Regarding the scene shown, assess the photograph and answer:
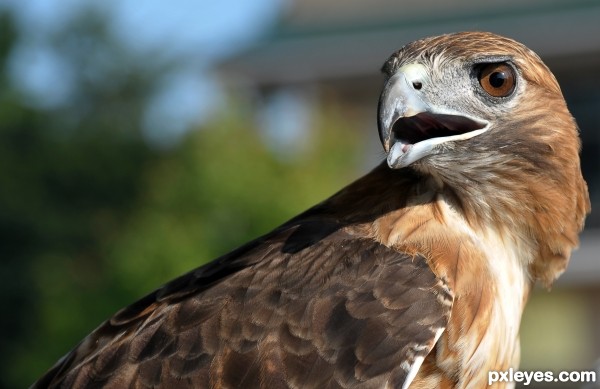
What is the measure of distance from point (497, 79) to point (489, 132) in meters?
0.20

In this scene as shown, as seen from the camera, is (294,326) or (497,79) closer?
(294,326)

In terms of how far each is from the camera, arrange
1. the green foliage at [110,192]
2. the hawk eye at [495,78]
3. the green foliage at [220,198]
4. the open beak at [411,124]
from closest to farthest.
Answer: the open beak at [411,124]
the hawk eye at [495,78]
the green foliage at [220,198]
the green foliage at [110,192]

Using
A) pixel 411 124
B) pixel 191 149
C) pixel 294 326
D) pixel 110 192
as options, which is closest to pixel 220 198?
pixel 191 149

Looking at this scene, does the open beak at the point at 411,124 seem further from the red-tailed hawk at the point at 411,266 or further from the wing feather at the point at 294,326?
the wing feather at the point at 294,326

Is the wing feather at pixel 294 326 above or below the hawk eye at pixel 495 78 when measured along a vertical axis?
below

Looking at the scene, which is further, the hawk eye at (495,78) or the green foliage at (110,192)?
the green foliage at (110,192)

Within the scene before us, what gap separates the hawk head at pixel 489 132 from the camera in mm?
3607

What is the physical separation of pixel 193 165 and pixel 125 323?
990cm

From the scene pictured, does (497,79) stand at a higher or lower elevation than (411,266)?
higher

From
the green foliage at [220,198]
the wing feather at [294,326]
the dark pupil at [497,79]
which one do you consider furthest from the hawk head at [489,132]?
the green foliage at [220,198]

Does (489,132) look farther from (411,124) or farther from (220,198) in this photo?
(220,198)

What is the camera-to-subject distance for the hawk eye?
12.1ft

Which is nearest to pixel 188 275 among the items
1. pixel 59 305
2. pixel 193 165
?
pixel 193 165

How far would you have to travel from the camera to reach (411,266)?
361 cm
